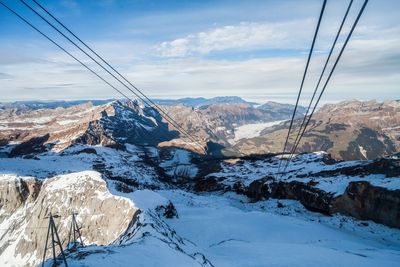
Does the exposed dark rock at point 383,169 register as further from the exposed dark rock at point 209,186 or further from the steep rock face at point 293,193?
the exposed dark rock at point 209,186

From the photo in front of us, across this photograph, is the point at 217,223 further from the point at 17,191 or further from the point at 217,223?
the point at 17,191

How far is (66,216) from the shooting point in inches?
2373

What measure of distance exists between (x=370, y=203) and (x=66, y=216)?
53871 millimetres

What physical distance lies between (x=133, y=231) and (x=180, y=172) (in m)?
167

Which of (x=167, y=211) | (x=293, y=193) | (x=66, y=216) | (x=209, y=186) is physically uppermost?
(x=167, y=211)

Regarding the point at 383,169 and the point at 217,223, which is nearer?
the point at 217,223

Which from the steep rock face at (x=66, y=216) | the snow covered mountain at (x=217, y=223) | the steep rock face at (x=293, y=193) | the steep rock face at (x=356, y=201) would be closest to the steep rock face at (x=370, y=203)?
the steep rock face at (x=356, y=201)

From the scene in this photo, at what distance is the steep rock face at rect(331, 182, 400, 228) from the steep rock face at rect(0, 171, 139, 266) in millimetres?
37459

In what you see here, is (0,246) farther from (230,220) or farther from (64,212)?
(230,220)

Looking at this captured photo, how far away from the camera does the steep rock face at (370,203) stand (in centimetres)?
4775

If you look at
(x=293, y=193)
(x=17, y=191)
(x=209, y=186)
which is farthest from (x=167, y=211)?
(x=209, y=186)

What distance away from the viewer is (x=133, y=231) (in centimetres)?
3319

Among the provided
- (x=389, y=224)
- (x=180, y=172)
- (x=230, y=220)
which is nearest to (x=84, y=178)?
(x=230, y=220)

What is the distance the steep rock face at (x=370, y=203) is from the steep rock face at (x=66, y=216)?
37.5 metres
